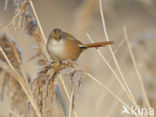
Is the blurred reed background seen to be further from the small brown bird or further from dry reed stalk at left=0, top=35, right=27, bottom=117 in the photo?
the small brown bird

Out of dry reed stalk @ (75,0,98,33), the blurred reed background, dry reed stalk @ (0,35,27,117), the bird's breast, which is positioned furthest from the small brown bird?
dry reed stalk @ (75,0,98,33)

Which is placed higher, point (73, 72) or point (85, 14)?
point (85, 14)

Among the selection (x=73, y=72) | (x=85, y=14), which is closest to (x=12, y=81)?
(x=73, y=72)

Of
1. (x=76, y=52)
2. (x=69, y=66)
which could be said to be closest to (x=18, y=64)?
(x=69, y=66)

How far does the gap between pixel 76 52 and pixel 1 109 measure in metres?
1.36

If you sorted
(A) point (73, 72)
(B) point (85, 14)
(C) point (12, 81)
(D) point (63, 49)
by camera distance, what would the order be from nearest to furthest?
(A) point (73, 72) → (C) point (12, 81) → (D) point (63, 49) → (B) point (85, 14)

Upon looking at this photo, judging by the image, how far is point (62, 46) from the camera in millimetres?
2211

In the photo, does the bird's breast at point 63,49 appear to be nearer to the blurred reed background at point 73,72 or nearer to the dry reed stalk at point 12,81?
the blurred reed background at point 73,72

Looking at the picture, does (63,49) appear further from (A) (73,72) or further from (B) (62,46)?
(A) (73,72)

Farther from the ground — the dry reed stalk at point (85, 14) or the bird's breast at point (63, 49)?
the dry reed stalk at point (85, 14)

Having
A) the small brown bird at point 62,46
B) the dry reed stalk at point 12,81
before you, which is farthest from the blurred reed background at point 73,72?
the small brown bird at point 62,46

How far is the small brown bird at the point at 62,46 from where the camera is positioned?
212 cm

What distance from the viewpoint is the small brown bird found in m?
2.12

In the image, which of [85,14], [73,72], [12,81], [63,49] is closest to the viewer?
[73,72]
